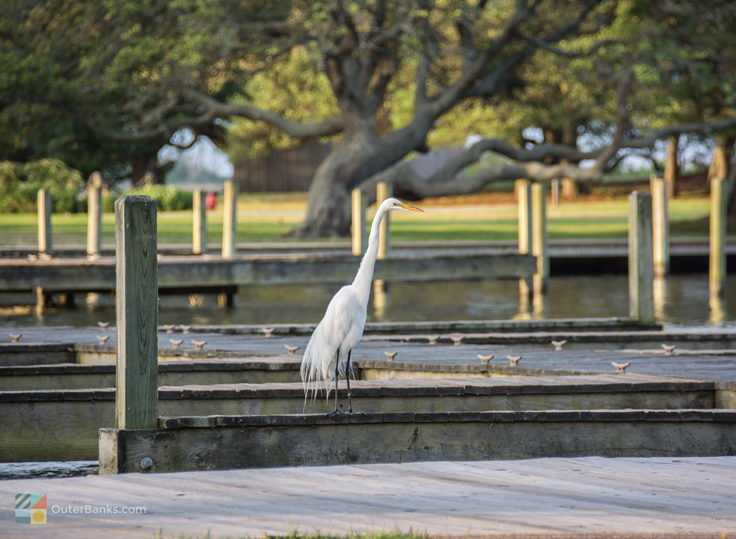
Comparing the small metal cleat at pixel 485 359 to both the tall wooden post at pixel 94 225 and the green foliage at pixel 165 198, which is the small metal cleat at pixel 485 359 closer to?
the tall wooden post at pixel 94 225

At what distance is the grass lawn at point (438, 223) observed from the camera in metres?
29.2

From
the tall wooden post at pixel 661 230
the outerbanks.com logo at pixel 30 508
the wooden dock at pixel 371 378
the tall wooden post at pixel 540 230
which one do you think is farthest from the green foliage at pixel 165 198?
the outerbanks.com logo at pixel 30 508

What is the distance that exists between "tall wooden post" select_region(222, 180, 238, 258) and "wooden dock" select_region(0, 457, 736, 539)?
44.2ft

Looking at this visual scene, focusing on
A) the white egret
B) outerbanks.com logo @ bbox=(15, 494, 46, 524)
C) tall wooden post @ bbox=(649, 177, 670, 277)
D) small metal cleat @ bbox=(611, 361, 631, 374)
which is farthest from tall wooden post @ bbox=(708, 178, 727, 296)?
outerbanks.com logo @ bbox=(15, 494, 46, 524)

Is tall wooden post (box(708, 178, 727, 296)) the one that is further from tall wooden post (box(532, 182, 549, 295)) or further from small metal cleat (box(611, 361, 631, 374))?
small metal cleat (box(611, 361, 631, 374))

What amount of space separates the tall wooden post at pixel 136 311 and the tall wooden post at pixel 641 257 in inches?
316

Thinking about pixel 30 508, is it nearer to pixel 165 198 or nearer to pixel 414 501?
pixel 414 501

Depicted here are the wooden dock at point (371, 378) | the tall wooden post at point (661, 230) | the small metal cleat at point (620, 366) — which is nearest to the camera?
the wooden dock at point (371, 378)

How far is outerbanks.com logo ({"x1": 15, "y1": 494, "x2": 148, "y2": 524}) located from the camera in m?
5.44

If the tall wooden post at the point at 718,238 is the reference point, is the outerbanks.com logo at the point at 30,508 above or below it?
below

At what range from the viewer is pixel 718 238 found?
19922mm

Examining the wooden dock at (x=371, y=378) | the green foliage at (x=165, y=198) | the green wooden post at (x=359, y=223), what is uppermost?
the green foliage at (x=165, y=198)

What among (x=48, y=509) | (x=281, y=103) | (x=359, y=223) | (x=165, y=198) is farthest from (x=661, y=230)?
(x=281, y=103)

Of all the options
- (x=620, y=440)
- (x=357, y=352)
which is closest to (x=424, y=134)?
(x=357, y=352)
